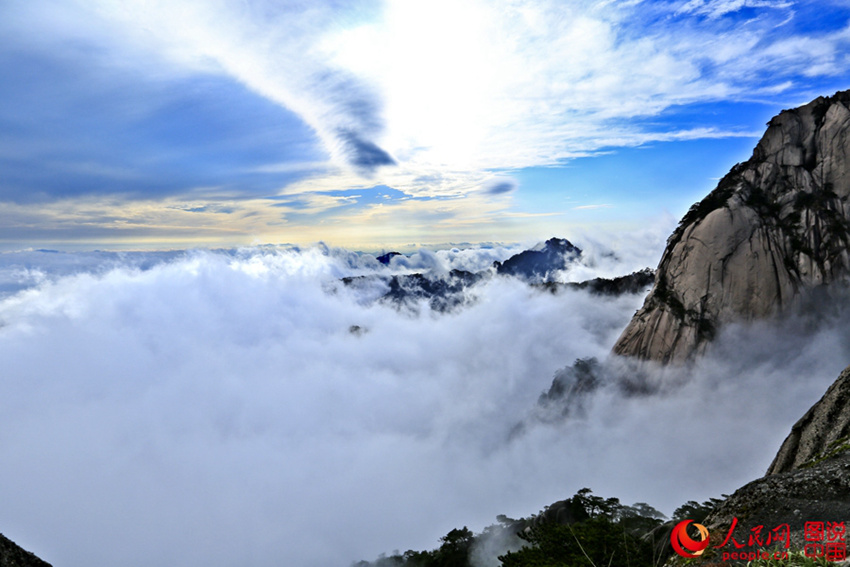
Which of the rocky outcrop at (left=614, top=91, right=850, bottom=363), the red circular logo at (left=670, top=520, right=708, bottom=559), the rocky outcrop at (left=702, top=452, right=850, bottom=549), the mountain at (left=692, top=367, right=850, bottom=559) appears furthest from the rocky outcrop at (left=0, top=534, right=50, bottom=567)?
the rocky outcrop at (left=614, top=91, right=850, bottom=363)

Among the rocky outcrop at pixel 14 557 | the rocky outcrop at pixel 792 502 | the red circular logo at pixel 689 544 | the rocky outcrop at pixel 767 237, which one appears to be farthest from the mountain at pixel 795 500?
the rocky outcrop at pixel 767 237

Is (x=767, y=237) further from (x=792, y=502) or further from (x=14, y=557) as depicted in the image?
(x=14, y=557)

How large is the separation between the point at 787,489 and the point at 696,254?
76104 mm

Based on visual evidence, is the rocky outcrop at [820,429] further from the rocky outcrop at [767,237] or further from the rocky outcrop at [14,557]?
the rocky outcrop at [767,237]

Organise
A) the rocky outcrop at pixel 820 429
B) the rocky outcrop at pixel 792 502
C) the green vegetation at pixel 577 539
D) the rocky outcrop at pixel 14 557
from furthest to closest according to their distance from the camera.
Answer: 1. the green vegetation at pixel 577 539
2. the rocky outcrop at pixel 820 429
3. the rocky outcrop at pixel 792 502
4. the rocky outcrop at pixel 14 557

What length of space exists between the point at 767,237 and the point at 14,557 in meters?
101

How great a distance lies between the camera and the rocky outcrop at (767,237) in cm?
7119

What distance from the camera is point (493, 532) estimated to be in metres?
64.3

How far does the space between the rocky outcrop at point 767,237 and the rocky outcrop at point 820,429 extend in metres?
57.4

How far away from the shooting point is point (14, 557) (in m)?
11.2

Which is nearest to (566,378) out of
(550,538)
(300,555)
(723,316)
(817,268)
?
(723,316)

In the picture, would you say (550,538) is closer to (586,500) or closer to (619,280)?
(586,500)

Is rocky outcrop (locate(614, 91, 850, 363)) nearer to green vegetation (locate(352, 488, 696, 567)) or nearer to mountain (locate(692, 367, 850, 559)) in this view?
green vegetation (locate(352, 488, 696, 567))

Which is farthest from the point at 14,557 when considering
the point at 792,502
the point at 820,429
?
the point at 820,429
